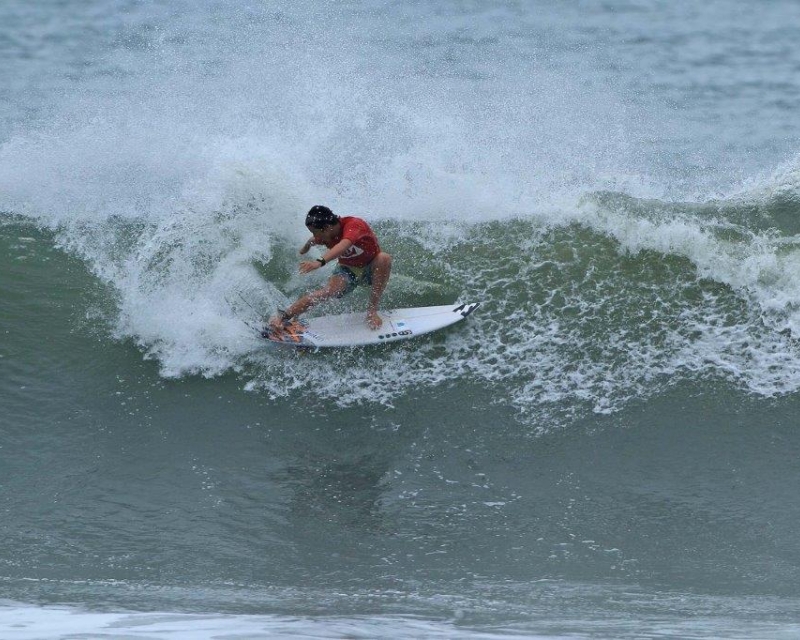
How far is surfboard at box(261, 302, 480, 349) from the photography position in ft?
29.3

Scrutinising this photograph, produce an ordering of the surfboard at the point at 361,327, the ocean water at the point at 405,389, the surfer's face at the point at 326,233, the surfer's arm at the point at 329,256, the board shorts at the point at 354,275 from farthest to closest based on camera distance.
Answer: the surfboard at the point at 361,327
the board shorts at the point at 354,275
the surfer's face at the point at 326,233
the surfer's arm at the point at 329,256
the ocean water at the point at 405,389

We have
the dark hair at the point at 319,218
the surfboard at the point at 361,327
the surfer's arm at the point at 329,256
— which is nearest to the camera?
the surfer's arm at the point at 329,256

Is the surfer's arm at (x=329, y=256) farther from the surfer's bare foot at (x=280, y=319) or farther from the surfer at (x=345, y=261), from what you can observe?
the surfer's bare foot at (x=280, y=319)

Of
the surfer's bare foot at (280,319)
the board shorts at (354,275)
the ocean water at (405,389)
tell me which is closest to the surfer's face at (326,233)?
the board shorts at (354,275)

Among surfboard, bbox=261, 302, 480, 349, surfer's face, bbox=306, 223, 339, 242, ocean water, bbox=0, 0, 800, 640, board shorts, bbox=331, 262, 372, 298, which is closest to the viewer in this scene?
ocean water, bbox=0, 0, 800, 640

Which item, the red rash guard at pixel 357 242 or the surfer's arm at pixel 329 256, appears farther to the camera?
the red rash guard at pixel 357 242

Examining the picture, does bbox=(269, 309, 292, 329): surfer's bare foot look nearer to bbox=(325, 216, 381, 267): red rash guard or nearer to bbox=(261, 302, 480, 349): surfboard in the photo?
bbox=(261, 302, 480, 349): surfboard

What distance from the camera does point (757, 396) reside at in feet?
28.2

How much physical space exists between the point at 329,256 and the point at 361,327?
3.60ft

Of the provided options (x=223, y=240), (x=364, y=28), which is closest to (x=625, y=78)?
(x=364, y=28)

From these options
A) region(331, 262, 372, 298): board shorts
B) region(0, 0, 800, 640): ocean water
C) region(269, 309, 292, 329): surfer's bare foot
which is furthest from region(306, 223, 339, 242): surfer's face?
region(0, 0, 800, 640): ocean water

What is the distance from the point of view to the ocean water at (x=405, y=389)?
6453 millimetres

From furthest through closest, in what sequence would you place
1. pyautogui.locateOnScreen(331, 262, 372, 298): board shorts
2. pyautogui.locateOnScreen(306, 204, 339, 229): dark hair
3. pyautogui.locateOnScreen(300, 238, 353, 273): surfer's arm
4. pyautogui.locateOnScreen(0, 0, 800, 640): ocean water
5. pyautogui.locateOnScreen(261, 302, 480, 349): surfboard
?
1. pyautogui.locateOnScreen(261, 302, 480, 349): surfboard
2. pyautogui.locateOnScreen(331, 262, 372, 298): board shorts
3. pyautogui.locateOnScreen(306, 204, 339, 229): dark hair
4. pyautogui.locateOnScreen(300, 238, 353, 273): surfer's arm
5. pyautogui.locateOnScreen(0, 0, 800, 640): ocean water

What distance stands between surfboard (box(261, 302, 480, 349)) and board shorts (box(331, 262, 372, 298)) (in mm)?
330
